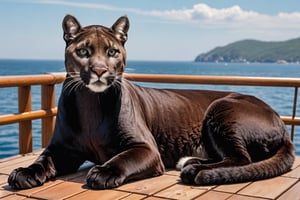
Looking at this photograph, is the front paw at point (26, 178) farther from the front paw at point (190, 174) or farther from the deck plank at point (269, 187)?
the deck plank at point (269, 187)

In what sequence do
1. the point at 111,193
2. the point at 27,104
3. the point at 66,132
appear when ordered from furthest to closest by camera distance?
the point at 27,104 → the point at 66,132 → the point at 111,193

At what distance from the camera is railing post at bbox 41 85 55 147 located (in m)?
4.64

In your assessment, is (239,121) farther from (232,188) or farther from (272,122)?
(232,188)

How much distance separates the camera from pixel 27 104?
4.42 meters

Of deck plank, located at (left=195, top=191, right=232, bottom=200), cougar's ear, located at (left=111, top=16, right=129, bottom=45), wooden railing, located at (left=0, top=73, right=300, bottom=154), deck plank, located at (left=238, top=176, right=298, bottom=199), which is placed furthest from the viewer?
wooden railing, located at (left=0, top=73, right=300, bottom=154)

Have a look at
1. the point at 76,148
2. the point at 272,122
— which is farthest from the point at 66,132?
the point at 272,122

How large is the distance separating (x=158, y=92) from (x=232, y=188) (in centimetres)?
110

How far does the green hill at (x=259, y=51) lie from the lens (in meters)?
117

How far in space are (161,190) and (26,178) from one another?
797 mm

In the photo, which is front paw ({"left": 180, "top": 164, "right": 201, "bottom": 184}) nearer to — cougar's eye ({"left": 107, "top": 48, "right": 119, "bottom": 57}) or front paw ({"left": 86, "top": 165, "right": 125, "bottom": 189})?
front paw ({"left": 86, "top": 165, "right": 125, "bottom": 189})

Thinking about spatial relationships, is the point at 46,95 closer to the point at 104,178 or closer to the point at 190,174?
the point at 104,178

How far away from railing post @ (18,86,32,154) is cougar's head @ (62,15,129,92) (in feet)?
4.07

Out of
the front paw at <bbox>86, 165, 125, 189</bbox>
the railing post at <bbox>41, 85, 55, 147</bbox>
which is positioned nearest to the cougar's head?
the front paw at <bbox>86, 165, 125, 189</bbox>

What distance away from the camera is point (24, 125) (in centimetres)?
448
